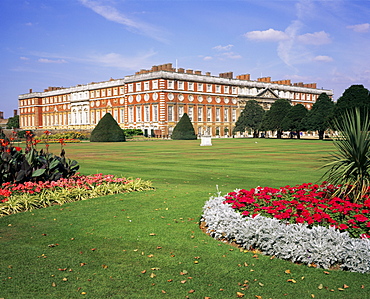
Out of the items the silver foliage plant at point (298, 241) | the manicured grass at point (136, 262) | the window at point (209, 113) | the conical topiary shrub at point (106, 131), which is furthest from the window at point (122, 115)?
→ the silver foliage plant at point (298, 241)

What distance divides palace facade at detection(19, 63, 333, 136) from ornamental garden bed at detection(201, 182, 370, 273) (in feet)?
220

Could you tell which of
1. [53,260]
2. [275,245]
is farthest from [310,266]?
[53,260]

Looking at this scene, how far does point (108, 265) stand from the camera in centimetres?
557

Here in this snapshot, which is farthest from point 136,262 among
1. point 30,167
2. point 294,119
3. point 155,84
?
point 155,84

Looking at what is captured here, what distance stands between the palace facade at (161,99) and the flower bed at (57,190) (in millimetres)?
62652

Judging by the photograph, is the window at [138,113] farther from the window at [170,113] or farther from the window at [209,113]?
the window at [209,113]

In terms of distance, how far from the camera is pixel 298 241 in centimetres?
564

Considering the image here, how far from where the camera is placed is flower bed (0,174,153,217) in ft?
30.3

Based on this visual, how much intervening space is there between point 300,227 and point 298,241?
0.77 ft

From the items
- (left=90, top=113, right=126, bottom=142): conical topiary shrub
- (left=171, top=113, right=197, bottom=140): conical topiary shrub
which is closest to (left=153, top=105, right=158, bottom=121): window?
(left=171, top=113, right=197, bottom=140): conical topiary shrub

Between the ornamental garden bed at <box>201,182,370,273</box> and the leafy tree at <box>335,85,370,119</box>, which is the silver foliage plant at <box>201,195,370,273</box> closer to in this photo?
the ornamental garden bed at <box>201,182,370,273</box>

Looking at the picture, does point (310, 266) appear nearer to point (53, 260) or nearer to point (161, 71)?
point (53, 260)

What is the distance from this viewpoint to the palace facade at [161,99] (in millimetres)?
75875

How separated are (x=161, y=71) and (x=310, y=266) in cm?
7087
